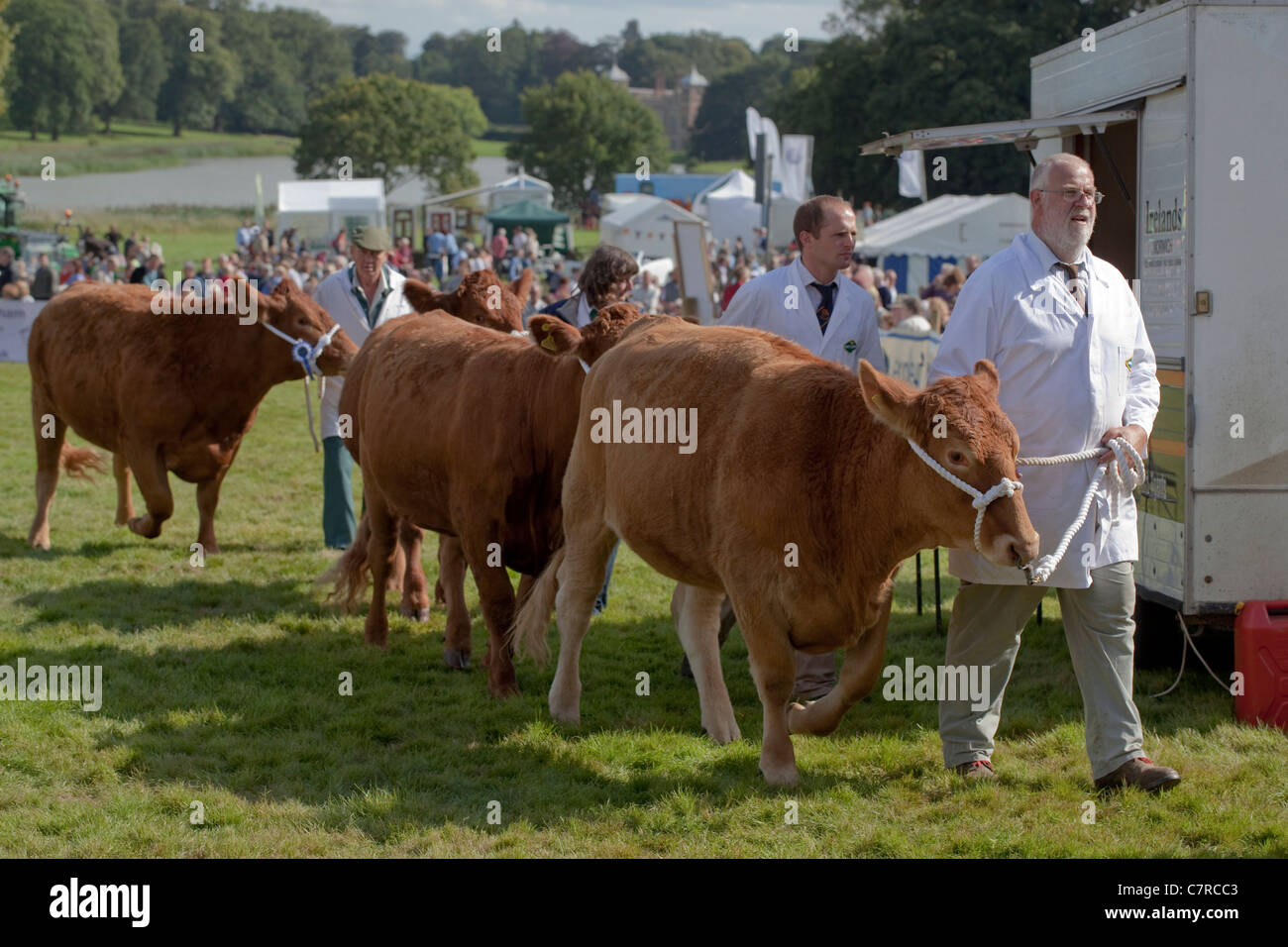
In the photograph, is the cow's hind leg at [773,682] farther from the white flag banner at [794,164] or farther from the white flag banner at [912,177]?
the white flag banner at [912,177]

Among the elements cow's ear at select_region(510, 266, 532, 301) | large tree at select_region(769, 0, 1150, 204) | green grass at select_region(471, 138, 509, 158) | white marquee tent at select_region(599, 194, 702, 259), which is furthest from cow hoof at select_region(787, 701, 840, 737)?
green grass at select_region(471, 138, 509, 158)

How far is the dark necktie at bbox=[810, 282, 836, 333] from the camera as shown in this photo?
6.36 metres

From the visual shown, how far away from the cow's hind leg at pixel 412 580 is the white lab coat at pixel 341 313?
4.96 ft

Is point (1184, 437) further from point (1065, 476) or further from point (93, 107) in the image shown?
point (93, 107)

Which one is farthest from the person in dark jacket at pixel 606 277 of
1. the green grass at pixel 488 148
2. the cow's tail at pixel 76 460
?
the green grass at pixel 488 148

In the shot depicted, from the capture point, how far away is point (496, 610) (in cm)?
640

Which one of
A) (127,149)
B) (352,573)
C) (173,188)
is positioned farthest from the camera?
(127,149)

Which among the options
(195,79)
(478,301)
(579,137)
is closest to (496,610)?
(478,301)

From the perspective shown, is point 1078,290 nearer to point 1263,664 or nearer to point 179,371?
point 1263,664

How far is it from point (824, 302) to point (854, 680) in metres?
2.16

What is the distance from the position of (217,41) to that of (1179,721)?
121 m

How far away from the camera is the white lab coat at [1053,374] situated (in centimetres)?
477

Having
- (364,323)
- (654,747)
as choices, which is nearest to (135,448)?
(364,323)

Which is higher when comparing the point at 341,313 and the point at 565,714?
the point at 341,313
